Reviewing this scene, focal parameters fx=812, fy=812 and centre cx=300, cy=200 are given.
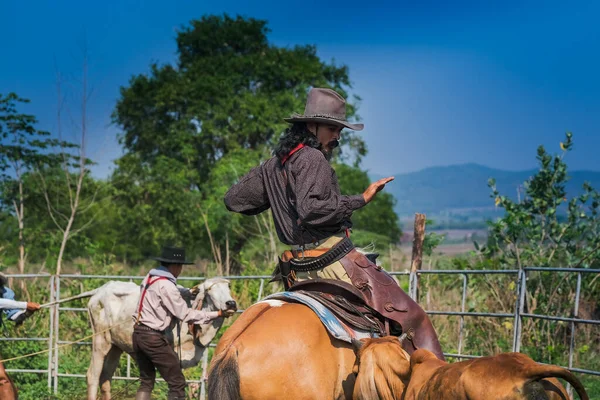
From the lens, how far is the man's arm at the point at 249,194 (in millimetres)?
5012

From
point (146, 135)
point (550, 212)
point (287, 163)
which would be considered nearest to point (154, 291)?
point (287, 163)

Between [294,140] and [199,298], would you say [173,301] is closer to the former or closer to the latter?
[199,298]

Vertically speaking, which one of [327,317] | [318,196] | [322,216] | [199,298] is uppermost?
[318,196]

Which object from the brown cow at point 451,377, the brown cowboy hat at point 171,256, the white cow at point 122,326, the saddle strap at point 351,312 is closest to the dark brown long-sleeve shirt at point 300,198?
the saddle strap at point 351,312

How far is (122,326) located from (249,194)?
15.8ft

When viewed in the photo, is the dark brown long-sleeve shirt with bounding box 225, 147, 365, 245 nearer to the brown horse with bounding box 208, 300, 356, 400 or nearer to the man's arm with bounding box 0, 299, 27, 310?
the brown horse with bounding box 208, 300, 356, 400

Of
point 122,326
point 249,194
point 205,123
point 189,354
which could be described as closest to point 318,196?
point 249,194

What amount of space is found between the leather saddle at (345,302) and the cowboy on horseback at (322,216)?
47 mm

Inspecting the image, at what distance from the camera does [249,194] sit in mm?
5031

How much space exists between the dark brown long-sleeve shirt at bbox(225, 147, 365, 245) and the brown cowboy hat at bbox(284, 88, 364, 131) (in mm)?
236

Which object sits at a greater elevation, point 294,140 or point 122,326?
point 294,140

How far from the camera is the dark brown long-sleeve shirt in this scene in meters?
4.43

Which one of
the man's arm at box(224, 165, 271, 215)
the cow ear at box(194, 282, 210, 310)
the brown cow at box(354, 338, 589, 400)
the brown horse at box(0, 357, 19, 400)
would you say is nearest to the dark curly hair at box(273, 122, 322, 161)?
the man's arm at box(224, 165, 271, 215)

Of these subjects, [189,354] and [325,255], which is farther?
[189,354]
